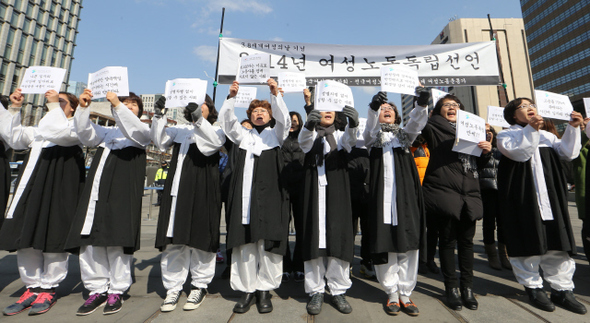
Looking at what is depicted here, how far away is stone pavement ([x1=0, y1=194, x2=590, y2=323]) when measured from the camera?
2473 mm

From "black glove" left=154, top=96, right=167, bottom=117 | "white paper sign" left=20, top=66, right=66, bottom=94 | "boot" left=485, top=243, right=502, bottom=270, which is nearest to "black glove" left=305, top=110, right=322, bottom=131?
"black glove" left=154, top=96, right=167, bottom=117

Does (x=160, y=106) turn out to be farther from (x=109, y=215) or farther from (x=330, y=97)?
(x=330, y=97)

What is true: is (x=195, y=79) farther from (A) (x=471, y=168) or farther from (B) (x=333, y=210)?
(A) (x=471, y=168)

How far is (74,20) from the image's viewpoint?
59.1m

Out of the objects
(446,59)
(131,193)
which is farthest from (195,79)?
(446,59)

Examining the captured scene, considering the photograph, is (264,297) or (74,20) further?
(74,20)

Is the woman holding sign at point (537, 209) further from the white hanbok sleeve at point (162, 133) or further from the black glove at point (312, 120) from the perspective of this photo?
the white hanbok sleeve at point (162, 133)

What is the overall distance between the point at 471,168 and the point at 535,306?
1323mm

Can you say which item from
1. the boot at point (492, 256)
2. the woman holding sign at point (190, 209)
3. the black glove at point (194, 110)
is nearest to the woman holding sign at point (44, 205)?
the woman holding sign at point (190, 209)

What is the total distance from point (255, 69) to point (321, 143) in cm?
96

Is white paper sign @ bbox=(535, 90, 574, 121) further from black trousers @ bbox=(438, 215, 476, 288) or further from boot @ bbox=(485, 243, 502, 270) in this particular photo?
boot @ bbox=(485, 243, 502, 270)

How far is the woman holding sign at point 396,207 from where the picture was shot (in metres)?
Answer: 2.64

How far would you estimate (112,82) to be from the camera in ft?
9.22

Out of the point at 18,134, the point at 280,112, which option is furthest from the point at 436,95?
the point at 18,134
